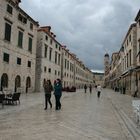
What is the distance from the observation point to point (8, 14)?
2905 centimetres

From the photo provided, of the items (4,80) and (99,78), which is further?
(99,78)

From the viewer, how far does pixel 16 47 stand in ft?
104

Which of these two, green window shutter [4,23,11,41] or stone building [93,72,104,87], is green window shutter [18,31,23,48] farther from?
stone building [93,72,104,87]

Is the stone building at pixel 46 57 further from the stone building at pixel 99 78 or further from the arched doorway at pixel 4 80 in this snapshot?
the stone building at pixel 99 78

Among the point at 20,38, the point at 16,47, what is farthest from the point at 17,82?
Result: the point at 20,38

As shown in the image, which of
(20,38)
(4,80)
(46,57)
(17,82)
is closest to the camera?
(4,80)

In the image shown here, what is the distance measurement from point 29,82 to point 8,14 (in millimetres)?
11518

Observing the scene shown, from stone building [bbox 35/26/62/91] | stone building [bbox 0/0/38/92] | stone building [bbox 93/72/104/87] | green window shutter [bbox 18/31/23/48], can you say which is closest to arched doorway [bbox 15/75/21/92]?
stone building [bbox 0/0/38/92]

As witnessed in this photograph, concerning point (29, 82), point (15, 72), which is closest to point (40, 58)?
point (29, 82)

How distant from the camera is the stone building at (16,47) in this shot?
92.0 feet

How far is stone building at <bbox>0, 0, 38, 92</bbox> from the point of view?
1104 inches

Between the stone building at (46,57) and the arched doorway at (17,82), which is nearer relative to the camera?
the arched doorway at (17,82)

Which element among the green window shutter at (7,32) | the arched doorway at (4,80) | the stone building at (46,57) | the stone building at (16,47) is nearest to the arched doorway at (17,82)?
the stone building at (16,47)

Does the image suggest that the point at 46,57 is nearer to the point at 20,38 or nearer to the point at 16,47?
the point at 20,38
